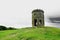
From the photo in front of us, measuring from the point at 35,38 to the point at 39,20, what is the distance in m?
14.7

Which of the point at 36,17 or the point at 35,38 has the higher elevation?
the point at 36,17

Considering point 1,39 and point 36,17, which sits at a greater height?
point 36,17

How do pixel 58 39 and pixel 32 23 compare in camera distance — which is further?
pixel 32 23

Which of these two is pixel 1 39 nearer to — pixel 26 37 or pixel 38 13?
pixel 26 37

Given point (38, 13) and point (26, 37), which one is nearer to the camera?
point (26, 37)

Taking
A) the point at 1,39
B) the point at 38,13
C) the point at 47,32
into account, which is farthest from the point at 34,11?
the point at 1,39

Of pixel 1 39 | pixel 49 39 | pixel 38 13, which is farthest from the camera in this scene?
pixel 38 13

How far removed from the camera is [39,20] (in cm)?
4409

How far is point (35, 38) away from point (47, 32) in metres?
6.19

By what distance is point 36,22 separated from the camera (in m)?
44.6

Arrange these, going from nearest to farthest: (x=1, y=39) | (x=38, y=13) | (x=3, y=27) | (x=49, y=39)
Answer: (x=49, y=39) → (x=1, y=39) → (x=38, y=13) → (x=3, y=27)

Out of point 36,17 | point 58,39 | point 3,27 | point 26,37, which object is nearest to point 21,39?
point 26,37

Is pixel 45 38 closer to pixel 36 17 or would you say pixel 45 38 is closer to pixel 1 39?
pixel 1 39

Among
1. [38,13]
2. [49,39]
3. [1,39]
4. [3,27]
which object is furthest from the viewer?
[3,27]
